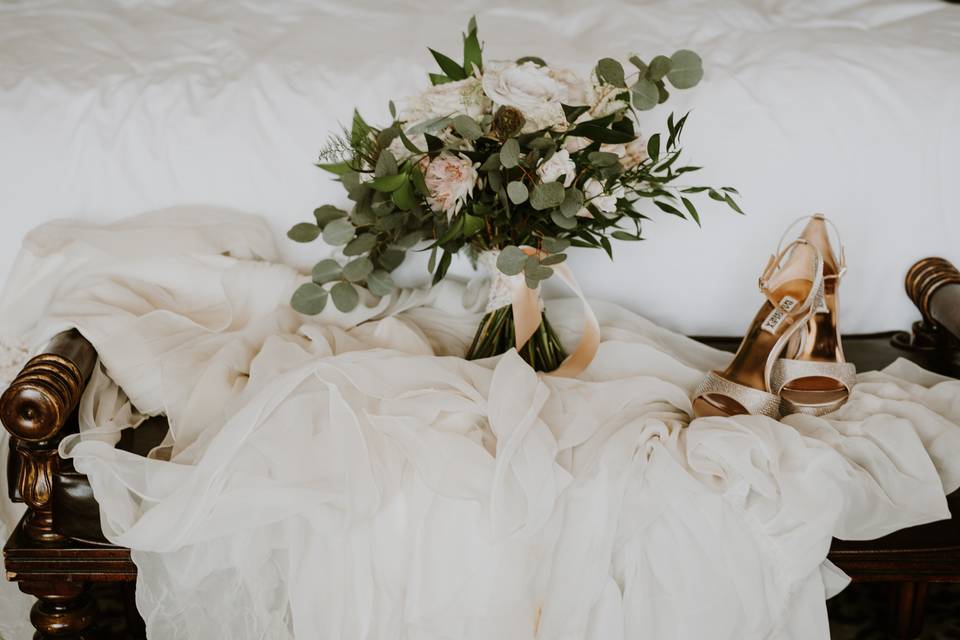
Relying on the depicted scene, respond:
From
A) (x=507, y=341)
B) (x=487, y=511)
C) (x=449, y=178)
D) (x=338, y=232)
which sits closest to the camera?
(x=487, y=511)

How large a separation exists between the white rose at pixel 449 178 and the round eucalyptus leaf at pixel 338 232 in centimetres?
16

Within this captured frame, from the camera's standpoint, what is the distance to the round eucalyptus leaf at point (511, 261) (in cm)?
117

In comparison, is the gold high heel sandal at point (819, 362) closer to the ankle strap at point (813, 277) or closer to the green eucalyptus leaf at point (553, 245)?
the ankle strap at point (813, 277)

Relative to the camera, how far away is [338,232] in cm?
125

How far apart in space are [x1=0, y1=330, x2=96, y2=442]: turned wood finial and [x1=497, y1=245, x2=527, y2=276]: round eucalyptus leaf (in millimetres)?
598

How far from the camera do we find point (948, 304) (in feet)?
4.84

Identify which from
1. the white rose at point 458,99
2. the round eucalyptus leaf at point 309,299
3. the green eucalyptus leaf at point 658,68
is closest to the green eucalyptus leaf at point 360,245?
the round eucalyptus leaf at point 309,299

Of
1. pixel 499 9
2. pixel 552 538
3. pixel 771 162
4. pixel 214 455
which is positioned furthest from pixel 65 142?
pixel 771 162

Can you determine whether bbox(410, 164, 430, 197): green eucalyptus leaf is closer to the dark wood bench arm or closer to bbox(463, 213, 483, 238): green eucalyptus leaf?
bbox(463, 213, 483, 238): green eucalyptus leaf

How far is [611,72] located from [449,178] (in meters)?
0.26

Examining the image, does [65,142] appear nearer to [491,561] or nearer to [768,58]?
[491,561]

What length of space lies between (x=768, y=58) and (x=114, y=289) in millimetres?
1267

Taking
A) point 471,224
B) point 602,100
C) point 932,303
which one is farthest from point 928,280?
point 471,224

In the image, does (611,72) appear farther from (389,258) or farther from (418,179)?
(389,258)
